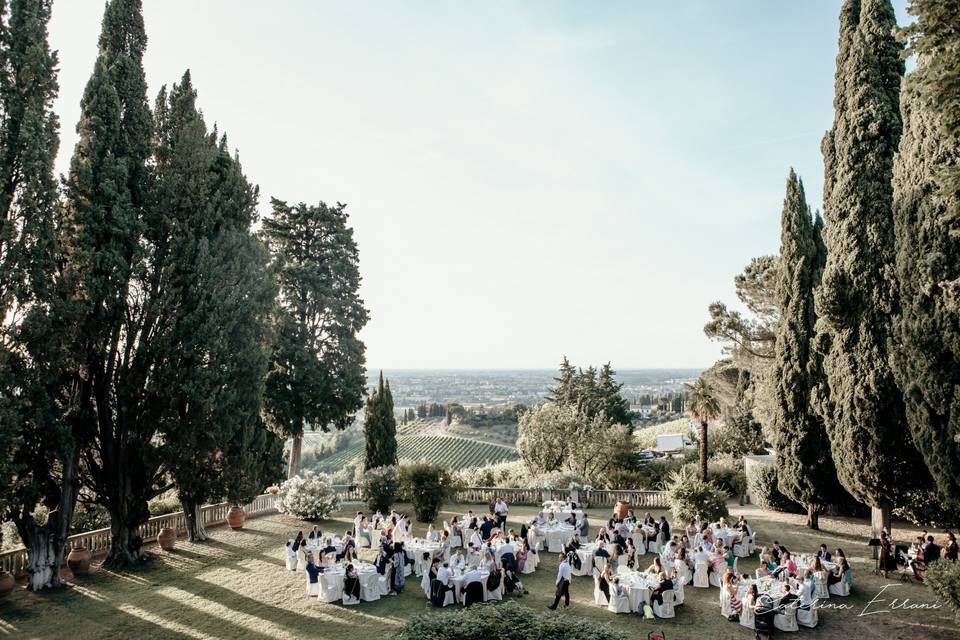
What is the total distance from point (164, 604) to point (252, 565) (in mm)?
3487

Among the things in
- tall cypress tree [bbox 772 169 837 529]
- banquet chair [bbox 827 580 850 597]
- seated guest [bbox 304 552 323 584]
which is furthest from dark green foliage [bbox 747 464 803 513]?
seated guest [bbox 304 552 323 584]

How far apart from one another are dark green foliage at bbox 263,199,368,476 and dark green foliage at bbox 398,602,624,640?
21352mm

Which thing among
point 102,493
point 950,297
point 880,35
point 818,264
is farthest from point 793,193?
point 102,493

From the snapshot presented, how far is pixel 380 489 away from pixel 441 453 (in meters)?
63.9

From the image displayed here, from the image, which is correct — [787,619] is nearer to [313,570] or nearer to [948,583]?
[948,583]

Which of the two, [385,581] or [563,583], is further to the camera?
[385,581]

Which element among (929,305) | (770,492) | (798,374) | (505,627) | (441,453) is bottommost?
(441,453)

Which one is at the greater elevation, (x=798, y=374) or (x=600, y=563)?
(x=798, y=374)

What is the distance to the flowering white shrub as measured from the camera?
23656 mm

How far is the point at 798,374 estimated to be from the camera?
2081 centimetres

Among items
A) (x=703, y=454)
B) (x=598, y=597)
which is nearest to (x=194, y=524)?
(x=598, y=597)

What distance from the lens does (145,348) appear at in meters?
17.0

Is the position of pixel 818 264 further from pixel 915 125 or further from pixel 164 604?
pixel 164 604

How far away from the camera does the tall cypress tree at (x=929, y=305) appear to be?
12711 millimetres
